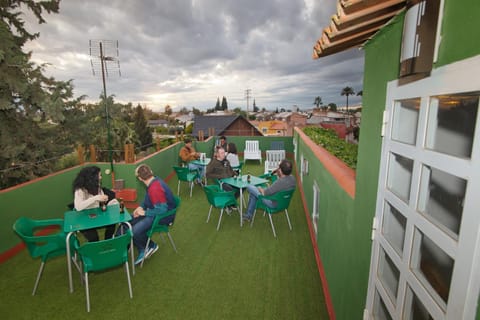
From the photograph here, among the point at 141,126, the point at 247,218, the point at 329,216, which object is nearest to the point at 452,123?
the point at 329,216

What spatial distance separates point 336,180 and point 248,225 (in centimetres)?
273

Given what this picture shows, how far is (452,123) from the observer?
100cm

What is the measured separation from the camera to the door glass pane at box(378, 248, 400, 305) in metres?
1.49

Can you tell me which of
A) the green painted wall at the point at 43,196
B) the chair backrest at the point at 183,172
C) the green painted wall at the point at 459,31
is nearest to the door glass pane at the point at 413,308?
the green painted wall at the point at 459,31

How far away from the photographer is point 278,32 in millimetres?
15484

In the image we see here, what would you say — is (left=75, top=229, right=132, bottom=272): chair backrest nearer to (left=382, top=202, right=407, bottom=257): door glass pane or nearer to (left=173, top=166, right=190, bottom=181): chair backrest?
(left=382, top=202, right=407, bottom=257): door glass pane

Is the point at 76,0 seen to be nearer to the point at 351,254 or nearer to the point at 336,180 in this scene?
the point at 336,180

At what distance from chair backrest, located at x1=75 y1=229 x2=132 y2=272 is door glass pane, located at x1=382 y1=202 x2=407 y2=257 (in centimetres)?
252

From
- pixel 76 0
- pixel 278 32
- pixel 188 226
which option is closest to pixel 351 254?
pixel 188 226

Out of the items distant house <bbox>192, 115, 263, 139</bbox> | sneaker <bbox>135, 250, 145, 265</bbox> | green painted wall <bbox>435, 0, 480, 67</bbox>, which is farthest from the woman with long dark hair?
distant house <bbox>192, 115, 263, 139</bbox>

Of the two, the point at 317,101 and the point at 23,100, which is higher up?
the point at 317,101

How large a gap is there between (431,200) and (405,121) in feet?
1.58

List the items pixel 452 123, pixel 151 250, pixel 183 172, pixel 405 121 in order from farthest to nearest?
pixel 183 172 → pixel 151 250 → pixel 405 121 → pixel 452 123

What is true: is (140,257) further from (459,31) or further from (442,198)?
(459,31)
